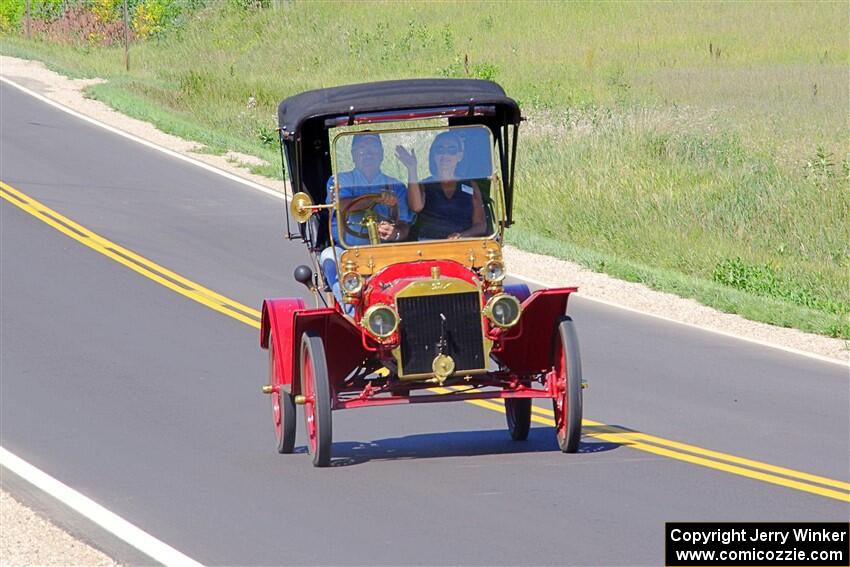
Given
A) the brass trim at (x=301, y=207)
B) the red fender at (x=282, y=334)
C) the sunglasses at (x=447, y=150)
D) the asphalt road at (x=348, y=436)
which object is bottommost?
the asphalt road at (x=348, y=436)

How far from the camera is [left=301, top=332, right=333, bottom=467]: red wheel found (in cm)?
932

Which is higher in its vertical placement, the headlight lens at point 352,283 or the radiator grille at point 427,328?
the headlight lens at point 352,283

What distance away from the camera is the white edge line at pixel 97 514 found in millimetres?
7750

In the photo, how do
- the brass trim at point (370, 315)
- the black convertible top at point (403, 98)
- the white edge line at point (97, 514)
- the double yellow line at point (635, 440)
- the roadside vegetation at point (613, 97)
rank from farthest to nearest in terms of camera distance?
the roadside vegetation at point (613, 97) → the black convertible top at point (403, 98) → the brass trim at point (370, 315) → the double yellow line at point (635, 440) → the white edge line at point (97, 514)

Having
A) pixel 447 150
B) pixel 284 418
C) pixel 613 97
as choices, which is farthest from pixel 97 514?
pixel 613 97

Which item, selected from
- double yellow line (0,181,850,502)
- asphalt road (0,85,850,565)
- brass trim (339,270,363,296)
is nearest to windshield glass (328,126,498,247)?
brass trim (339,270,363,296)

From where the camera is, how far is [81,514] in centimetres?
880

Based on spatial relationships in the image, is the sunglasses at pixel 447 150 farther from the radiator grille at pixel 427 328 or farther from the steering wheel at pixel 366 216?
the radiator grille at pixel 427 328

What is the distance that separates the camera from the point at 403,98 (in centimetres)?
1002

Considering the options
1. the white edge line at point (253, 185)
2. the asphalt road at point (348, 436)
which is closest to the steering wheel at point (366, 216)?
the asphalt road at point (348, 436)

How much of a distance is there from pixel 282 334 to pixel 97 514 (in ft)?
7.10

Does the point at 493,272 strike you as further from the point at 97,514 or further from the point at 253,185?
the point at 253,185

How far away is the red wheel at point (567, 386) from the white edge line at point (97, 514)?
2.83 metres

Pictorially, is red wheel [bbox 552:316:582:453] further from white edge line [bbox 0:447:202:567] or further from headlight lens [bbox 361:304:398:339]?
white edge line [bbox 0:447:202:567]
